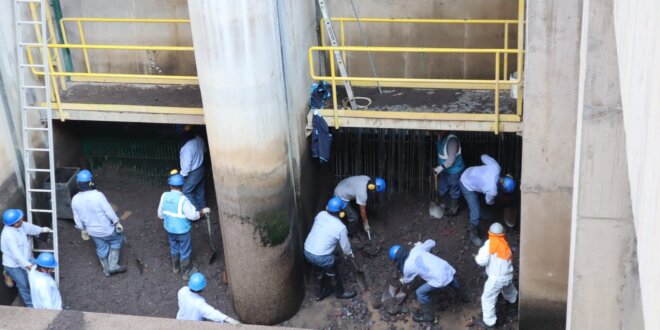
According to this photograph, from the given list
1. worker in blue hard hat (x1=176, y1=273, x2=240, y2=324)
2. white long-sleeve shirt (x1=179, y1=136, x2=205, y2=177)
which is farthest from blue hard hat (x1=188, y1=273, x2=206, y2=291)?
white long-sleeve shirt (x1=179, y1=136, x2=205, y2=177)

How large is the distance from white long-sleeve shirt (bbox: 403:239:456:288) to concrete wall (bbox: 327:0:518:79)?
282cm

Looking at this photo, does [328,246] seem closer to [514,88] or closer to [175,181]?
[175,181]

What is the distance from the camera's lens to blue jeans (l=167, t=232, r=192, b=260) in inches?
422

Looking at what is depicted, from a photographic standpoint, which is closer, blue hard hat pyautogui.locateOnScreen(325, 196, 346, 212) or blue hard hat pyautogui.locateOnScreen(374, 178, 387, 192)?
blue hard hat pyautogui.locateOnScreen(325, 196, 346, 212)

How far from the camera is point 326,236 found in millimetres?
10078

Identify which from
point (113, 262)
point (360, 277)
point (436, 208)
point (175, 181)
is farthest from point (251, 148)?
point (436, 208)

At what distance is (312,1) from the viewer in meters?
10.7

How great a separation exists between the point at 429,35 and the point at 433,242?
2816mm

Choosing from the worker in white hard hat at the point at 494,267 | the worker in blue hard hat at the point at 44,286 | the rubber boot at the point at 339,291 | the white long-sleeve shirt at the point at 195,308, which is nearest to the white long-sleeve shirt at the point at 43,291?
the worker in blue hard hat at the point at 44,286

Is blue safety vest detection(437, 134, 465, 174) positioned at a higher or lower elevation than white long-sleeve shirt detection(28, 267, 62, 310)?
higher

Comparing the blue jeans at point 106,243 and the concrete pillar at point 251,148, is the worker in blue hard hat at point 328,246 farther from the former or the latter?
the blue jeans at point 106,243

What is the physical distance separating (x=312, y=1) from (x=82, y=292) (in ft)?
15.6

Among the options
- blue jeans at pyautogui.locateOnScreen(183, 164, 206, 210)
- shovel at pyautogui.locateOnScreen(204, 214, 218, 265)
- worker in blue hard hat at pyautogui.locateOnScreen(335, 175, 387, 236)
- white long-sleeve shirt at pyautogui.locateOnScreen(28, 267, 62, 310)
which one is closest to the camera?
white long-sleeve shirt at pyautogui.locateOnScreen(28, 267, 62, 310)

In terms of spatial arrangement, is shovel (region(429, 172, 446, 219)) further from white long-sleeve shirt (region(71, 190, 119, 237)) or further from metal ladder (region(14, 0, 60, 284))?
metal ladder (region(14, 0, 60, 284))
